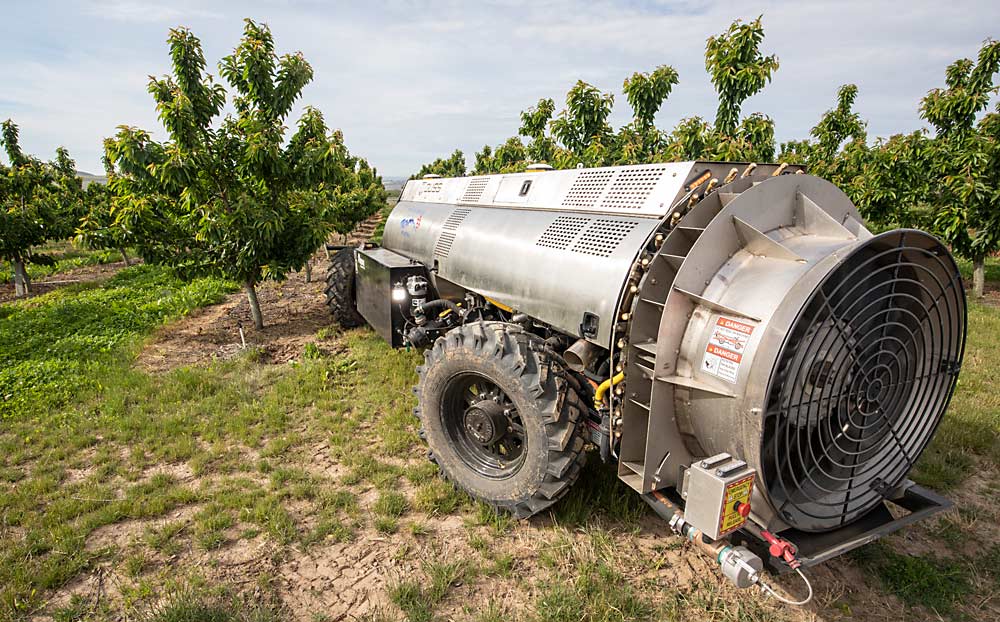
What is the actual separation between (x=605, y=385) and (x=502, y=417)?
0.82 metres

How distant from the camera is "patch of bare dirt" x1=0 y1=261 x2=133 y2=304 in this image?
1252 cm

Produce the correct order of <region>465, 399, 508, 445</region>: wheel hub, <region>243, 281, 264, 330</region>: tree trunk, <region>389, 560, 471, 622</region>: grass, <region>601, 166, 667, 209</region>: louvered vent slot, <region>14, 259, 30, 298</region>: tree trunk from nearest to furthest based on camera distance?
1. <region>389, 560, 471, 622</region>: grass
2. <region>601, 166, 667, 209</region>: louvered vent slot
3. <region>465, 399, 508, 445</region>: wheel hub
4. <region>243, 281, 264, 330</region>: tree trunk
5. <region>14, 259, 30, 298</region>: tree trunk

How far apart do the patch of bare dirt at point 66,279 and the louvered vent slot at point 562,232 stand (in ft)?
47.3

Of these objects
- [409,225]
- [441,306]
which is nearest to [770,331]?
[441,306]

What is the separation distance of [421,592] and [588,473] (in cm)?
148

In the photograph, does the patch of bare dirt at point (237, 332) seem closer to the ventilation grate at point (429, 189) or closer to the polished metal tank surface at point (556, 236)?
the ventilation grate at point (429, 189)

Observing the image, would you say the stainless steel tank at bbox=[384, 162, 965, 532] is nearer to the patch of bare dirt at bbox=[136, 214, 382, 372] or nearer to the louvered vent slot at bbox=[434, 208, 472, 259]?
the louvered vent slot at bbox=[434, 208, 472, 259]

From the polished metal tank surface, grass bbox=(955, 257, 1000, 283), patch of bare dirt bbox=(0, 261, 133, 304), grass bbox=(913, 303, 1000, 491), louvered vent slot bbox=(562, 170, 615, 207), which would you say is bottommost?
grass bbox=(913, 303, 1000, 491)

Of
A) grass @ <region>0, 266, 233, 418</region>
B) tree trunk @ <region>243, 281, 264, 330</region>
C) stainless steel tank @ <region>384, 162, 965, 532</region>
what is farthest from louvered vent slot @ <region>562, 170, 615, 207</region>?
tree trunk @ <region>243, 281, 264, 330</region>

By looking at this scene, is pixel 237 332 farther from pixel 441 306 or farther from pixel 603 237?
pixel 603 237

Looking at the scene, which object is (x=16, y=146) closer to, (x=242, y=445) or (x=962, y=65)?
(x=242, y=445)

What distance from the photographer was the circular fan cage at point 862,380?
2.08 meters

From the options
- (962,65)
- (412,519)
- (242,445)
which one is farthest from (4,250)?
(962,65)

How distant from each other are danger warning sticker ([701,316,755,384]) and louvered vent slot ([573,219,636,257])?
0.82m
